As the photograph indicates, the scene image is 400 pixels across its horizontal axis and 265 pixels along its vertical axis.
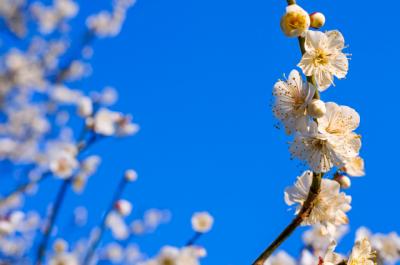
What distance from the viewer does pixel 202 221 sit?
5035mm

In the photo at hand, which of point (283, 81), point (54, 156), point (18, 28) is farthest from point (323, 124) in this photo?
point (18, 28)

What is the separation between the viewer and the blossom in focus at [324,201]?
1.47 meters

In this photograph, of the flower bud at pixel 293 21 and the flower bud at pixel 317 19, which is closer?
the flower bud at pixel 293 21

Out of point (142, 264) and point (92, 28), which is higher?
point (92, 28)

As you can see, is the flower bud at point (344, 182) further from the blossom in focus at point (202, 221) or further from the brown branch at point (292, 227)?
the blossom in focus at point (202, 221)

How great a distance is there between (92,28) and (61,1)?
3.12 metres

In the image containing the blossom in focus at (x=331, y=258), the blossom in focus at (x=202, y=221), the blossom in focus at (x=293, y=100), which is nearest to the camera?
the blossom in focus at (x=331, y=258)

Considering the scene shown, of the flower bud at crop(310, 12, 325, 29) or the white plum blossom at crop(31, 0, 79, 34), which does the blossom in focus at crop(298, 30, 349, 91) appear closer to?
the flower bud at crop(310, 12, 325, 29)

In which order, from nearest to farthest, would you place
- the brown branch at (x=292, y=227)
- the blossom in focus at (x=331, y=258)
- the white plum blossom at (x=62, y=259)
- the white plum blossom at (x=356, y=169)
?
the brown branch at (x=292, y=227) → the blossom in focus at (x=331, y=258) → the white plum blossom at (x=356, y=169) → the white plum blossom at (x=62, y=259)

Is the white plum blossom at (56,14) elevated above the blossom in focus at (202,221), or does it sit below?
above

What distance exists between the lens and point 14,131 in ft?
23.9

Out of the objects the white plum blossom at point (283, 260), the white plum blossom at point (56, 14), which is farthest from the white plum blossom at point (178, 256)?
the white plum blossom at point (56, 14)

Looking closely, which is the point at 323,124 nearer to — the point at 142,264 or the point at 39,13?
the point at 142,264

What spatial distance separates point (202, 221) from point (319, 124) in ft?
12.3
